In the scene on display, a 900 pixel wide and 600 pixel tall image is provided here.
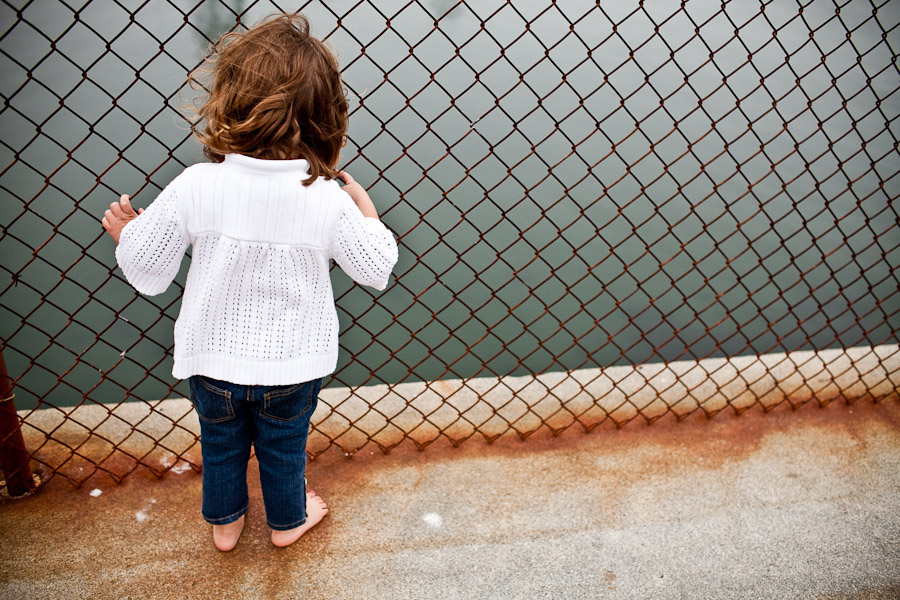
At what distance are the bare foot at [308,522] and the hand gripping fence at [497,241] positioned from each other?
0.86ft

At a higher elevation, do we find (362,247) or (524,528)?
(362,247)

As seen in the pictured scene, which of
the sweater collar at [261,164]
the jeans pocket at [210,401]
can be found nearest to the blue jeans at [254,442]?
the jeans pocket at [210,401]

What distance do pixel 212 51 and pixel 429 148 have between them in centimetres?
347

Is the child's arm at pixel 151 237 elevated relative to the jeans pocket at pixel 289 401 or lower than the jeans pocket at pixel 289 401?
elevated

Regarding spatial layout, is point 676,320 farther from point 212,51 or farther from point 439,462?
point 212,51

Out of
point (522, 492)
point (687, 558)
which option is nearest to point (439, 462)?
point (522, 492)

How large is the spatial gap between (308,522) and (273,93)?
1.25 meters

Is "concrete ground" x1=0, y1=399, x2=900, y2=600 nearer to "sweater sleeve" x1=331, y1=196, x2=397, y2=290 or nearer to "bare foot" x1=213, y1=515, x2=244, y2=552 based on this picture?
"bare foot" x1=213, y1=515, x2=244, y2=552

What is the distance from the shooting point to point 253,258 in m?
1.43

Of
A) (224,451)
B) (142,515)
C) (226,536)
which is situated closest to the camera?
(224,451)

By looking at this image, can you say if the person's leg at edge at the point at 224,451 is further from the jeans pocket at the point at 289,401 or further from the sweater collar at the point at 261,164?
the sweater collar at the point at 261,164

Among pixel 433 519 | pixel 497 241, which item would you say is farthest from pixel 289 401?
pixel 497 241

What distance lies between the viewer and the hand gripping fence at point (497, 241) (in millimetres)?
2189

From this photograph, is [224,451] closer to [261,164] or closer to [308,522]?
[308,522]
